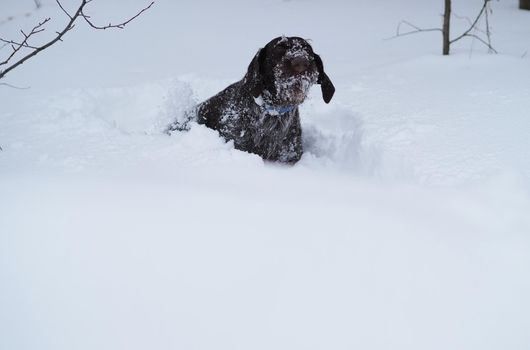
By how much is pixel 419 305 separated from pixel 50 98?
3222 millimetres

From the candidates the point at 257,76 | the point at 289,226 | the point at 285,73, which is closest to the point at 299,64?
the point at 285,73

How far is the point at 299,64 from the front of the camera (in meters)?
2.94

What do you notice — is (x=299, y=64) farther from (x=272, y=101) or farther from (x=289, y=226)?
(x=289, y=226)

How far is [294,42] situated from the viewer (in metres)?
3.02

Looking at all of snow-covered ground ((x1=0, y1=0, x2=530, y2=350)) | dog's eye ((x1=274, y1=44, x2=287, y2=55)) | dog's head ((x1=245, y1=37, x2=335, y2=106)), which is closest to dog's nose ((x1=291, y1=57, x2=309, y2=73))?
dog's head ((x1=245, y1=37, x2=335, y2=106))

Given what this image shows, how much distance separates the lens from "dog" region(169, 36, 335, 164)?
2963 millimetres

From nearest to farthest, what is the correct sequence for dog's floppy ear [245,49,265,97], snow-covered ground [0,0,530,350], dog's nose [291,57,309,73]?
1. snow-covered ground [0,0,530,350]
2. dog's nose [291,57,309,73]
3. dog's floppy ear [245,49,265,97]

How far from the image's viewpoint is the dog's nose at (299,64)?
9.57 ft

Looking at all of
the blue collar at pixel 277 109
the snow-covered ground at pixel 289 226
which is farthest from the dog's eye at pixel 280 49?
the snow-covered ground at pixel 289 226

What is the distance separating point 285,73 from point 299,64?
12cm

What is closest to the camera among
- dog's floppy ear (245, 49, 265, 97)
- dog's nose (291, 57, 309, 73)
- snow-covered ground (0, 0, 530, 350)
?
snow-covered ground (0, 0, 530, 350)

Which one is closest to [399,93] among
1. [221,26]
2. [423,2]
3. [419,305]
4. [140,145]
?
[140,145]

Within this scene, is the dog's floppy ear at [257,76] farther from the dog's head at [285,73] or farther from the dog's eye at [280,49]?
the dog's eye at [280,49]

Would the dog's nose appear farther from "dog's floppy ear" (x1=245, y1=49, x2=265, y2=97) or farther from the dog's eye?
"dog's floppy ear" (x1=245, y1=49, x2=265, y2=97)
